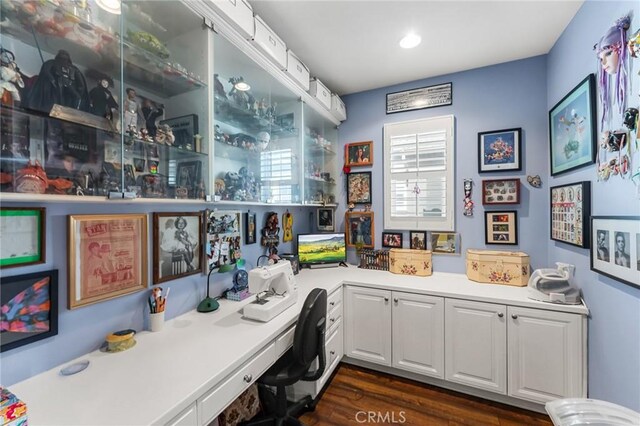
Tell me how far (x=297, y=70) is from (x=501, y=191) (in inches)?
81.6

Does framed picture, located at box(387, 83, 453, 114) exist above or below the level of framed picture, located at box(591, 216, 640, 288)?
above

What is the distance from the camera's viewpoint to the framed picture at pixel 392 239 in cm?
269

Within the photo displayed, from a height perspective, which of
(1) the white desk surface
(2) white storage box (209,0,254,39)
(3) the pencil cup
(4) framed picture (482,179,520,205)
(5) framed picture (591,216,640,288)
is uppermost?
(2) white storage box (209,0,254,39)

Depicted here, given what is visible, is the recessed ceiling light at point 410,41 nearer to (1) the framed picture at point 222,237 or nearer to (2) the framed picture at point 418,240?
(2) the framed picture at point 418,240

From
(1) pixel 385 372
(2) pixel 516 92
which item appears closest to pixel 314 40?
(2) pixel 516 92

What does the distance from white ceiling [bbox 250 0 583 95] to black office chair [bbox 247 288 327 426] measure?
180 cm

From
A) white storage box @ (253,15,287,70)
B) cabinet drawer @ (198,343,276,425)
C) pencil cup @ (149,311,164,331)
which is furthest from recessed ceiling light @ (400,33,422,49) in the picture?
pencil cup @ (149,311,164,331)

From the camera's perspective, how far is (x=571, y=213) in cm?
171

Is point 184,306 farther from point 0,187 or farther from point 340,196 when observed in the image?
point 340,196

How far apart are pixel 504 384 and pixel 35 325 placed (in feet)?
8.71

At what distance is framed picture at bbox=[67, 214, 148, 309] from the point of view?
105 cm

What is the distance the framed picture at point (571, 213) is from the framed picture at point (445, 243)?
70 cm

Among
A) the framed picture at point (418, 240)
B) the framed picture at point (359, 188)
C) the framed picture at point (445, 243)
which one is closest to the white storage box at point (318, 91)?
the framed picture at point (359, 188)

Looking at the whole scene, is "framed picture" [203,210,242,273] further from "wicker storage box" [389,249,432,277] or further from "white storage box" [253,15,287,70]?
"wicker storage box" [389,249,432,277]
